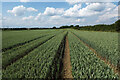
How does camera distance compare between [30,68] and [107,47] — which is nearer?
[30,68]

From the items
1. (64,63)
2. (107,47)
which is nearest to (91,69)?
(64,63)

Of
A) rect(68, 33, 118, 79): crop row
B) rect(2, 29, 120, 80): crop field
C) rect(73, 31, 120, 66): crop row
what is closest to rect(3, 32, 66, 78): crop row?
rect(2, 29, 120, 80): crop field

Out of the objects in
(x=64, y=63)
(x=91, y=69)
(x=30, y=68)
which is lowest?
(x=64, y=63)

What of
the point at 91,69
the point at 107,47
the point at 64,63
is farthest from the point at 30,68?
the point at 107,47

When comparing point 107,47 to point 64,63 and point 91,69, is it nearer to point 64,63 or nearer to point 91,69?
point 64,63

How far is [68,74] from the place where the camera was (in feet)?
19.5

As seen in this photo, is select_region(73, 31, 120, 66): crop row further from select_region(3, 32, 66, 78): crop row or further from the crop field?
select_region(3, 32, 66, 78): crop row

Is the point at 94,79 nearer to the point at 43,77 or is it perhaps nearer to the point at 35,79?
the point at 43,77

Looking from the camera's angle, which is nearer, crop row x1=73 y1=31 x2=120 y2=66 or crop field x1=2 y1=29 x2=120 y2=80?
crop field x1=2 y1=29 x2=120 y2=80

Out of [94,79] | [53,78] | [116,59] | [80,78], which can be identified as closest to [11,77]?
[53,78]

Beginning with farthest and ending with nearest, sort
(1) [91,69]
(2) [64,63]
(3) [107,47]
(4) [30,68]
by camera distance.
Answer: (3) [107,47]
(2) [64,63]
(4) [30,68]
(1) [91,69]

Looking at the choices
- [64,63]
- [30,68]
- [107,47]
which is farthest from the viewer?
[107,47]

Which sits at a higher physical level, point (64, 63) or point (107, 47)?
point (107, 47)

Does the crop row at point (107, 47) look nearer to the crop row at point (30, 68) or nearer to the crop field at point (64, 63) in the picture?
the crop field at point (64, 63)
